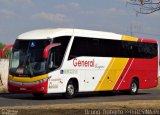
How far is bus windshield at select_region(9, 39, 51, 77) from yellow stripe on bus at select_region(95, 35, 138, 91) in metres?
4.78

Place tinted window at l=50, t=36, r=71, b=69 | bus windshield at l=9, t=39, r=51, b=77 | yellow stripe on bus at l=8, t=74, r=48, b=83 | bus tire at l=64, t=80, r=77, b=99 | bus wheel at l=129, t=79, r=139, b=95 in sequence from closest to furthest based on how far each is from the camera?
yellow stripe on bus at l=8, t=74, r=48, b=83 → bus windshield at l=9, t=39, r=51, b=77 → tinted window at l=50, t=36, r=71, b=69 → bus tire at l=64, t=80, r=77, b=99 → bus wheel at l=129, t=79, r=139, b=95

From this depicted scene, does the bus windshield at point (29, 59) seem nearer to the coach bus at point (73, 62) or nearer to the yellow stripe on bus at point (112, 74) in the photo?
the coach bus at point (73, 62)

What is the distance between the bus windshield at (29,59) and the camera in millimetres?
25719

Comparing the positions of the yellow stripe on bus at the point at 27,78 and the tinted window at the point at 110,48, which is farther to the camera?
the tinted window at the point at 110,48

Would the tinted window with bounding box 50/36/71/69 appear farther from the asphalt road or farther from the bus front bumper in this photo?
the asphalt road

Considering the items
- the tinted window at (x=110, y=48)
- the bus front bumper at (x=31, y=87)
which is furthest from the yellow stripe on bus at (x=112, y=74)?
the bus front bumper at (x=31, y=87)

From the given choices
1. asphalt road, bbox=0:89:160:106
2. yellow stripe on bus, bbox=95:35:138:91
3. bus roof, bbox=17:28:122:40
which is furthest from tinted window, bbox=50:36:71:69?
yellow stripe on bus, bbox=95:35:138:91

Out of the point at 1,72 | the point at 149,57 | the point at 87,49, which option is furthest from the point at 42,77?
the point at 1,72

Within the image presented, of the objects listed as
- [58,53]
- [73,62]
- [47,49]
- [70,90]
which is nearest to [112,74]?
[70,90]

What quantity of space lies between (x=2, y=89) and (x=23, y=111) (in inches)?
673

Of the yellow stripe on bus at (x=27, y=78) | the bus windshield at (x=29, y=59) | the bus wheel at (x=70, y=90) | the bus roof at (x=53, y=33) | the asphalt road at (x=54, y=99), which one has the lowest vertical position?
the asphalt road at (x=54, y=99)

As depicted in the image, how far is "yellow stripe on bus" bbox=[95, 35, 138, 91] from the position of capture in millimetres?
29719

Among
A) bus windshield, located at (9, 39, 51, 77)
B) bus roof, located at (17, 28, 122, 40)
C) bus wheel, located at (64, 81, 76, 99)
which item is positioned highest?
bus roof, located at (17, 28, 122, 40)

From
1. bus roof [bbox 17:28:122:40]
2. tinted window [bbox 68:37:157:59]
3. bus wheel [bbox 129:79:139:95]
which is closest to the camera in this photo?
bus roof [bbox 17:28:122:40]
